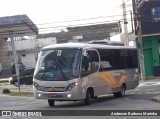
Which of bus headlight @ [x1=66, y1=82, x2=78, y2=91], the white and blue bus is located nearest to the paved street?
the white and blue bus

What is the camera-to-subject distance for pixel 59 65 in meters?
22.1

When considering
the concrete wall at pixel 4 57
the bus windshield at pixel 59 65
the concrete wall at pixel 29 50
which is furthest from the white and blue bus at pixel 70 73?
the concrete wall at pixel 29 50

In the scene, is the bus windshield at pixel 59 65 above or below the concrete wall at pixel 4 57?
above

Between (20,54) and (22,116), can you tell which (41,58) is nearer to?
(22,116)

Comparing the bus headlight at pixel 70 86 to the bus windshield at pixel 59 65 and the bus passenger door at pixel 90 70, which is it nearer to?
the bus windshield at pixel 59 65

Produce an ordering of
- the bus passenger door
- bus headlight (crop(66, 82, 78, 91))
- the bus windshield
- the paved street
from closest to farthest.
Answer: the paved street, bus headlight (crop(66, 82, 78, 91)), the bus windshield, the bus passenger door

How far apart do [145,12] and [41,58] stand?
2599 cm

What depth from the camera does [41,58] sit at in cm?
2266

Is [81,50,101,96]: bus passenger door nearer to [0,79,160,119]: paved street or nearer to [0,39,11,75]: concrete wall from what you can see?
[0,79,160,119]: paved street

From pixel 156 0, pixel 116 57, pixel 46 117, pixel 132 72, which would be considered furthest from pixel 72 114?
pixel 156 0

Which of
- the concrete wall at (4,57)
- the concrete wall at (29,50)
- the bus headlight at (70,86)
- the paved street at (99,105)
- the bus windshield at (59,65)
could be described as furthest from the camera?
the concrete wall at (29,50)

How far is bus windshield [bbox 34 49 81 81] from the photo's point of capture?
2192cm

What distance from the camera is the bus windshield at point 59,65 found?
21922 millimetres

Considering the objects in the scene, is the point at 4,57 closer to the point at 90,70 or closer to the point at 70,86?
the point at 90,70
